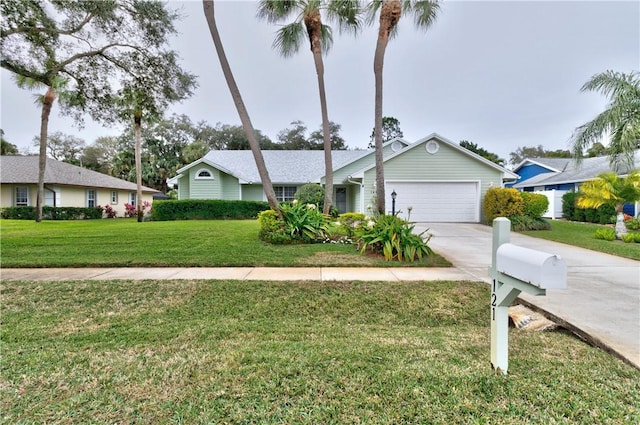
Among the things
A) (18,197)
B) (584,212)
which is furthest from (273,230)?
(18,197)

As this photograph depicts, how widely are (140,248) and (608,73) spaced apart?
1691cm

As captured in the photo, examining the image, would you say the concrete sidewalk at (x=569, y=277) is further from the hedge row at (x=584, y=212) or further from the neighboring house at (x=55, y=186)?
the neighboring house at (x=55, y=186)

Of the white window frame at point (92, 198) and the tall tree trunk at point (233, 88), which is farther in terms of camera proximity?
the white window frame at point (92, 198)

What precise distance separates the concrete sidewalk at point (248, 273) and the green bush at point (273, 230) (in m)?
2.53

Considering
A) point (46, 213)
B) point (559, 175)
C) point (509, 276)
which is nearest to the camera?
point (509, 276)

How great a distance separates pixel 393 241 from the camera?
7266 mm

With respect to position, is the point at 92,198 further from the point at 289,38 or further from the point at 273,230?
the point at 273,230

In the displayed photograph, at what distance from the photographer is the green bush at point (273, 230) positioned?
29.5 ft

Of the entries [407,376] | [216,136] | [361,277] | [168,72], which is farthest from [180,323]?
[216,136]

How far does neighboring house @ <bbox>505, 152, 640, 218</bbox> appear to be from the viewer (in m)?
19.0

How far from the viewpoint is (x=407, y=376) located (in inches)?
97.8

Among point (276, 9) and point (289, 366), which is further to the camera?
point (276, 9)

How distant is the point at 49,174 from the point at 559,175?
115 feet

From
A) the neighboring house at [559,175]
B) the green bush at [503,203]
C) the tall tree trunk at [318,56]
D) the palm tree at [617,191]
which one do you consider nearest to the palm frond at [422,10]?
the tall tree trunk at [318,56]
